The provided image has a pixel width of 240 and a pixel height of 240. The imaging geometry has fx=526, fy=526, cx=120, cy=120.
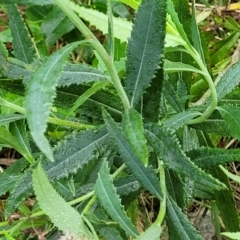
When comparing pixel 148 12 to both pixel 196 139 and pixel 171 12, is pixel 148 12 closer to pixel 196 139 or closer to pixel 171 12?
pixel 171 12

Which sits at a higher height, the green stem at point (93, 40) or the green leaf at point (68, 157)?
the green stem at point (93, 40)

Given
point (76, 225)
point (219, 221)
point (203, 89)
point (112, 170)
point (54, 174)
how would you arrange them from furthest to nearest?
1. point (219, 221)
2. point (203, 89)
3. point (112, 170)
4. point (54, 174)
5. point (76, 225)

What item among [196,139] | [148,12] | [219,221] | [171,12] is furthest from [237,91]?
[219,221]

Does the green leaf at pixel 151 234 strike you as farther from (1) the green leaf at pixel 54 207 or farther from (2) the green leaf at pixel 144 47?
(2) the green leaf at pixel 144 47

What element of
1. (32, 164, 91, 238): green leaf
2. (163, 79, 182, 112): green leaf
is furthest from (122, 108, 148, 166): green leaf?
(163, 79, 182, 112): green leaf

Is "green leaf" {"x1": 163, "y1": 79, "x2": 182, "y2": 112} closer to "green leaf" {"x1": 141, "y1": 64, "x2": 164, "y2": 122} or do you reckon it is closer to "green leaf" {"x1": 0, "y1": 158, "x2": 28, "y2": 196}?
"green leaf" {"x1": 141, "y1": 64, "x2": 164, "y2": 122}

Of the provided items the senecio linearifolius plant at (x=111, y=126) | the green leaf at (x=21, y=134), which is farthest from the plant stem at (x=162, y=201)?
the green leaf at (x=21, y=134)

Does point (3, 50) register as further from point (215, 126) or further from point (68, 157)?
point (215, 126)
